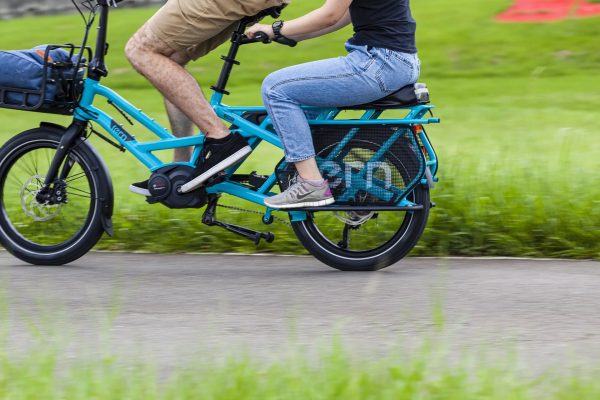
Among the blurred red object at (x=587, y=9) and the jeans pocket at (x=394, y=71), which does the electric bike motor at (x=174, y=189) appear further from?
the blurred red object at (x=587, y=9)

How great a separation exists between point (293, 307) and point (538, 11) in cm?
1628

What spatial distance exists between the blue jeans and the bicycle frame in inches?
5.3

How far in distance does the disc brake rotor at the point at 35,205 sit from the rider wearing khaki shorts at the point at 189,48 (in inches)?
31.5

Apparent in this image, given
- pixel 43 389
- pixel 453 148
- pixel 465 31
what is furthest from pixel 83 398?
pixel 465 31

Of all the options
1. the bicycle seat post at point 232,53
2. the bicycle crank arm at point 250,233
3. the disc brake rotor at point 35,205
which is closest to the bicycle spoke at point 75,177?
the disc brake rotor at point 35,205

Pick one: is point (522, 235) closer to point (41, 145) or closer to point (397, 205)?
point (397, 205)

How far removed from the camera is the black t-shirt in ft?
18.9

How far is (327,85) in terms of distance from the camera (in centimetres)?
578

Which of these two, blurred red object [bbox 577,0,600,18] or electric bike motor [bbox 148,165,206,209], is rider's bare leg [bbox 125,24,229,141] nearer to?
electric bike motor [bbox 148,165,206,209]

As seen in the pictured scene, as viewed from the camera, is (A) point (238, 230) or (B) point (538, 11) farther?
(B) point (538, 11)

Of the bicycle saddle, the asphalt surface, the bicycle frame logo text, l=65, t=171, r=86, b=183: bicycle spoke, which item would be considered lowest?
the asphalt surface

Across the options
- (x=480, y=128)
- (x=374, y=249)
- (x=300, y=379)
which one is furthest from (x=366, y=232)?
(x=480, y=128)

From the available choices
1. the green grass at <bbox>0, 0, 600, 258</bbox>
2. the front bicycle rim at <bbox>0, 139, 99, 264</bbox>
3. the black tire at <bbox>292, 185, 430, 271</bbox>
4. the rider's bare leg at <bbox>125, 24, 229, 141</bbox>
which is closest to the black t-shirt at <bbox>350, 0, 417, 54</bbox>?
the black tire at <bbox>292, 185, 430, 271</bbox>

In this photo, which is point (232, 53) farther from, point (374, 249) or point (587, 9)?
point (587, 9)
